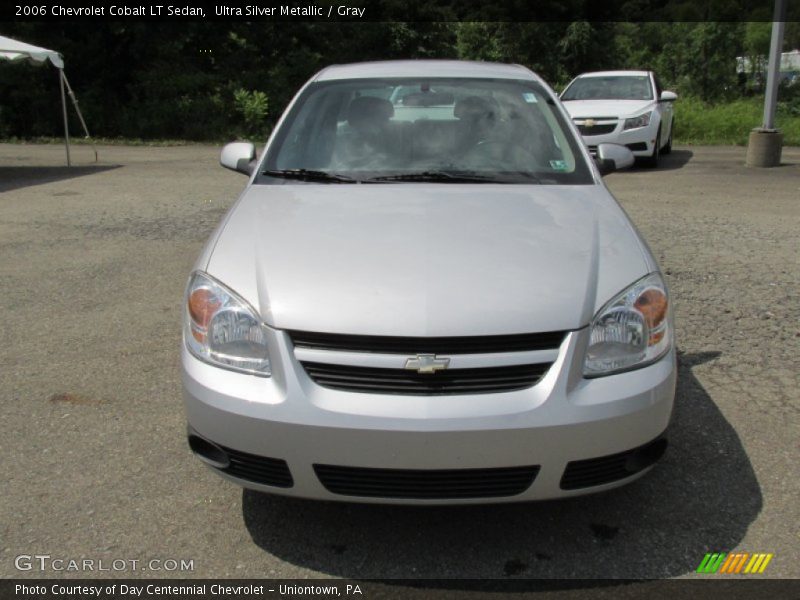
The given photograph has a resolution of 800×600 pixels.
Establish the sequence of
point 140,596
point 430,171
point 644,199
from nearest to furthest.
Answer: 1. point 140,596
2. point 430,171
3. point 644,199

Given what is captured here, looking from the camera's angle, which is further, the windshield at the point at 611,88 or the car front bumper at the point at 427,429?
the windshield at the point at 611,88

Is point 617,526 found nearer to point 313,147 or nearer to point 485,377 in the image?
point 485,377

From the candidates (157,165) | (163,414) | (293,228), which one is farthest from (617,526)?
(157,165)

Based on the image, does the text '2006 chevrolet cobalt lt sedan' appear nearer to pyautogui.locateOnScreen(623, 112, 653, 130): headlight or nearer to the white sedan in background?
the white sedan in background

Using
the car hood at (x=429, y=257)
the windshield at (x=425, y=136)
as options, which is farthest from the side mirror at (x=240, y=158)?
the car hood at (x=429, y=257)

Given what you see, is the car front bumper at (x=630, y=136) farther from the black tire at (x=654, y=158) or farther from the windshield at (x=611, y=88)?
the windshield at (x=611, y=88)

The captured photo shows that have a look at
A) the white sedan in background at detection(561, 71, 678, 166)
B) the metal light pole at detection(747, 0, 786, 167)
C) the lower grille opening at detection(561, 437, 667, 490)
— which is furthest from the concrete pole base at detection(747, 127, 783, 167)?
the lower grille opening at detection(561, 437, 667, 490)

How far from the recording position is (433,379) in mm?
2484

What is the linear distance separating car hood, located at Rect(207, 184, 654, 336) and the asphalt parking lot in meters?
0.85

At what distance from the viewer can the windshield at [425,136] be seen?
372 cm

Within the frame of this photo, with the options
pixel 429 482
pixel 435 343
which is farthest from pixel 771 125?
pixel 429 482

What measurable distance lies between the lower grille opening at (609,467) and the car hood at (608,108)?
34.9 ft

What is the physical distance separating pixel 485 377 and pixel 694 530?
1.08 meters

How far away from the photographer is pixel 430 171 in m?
Result: 3.71
